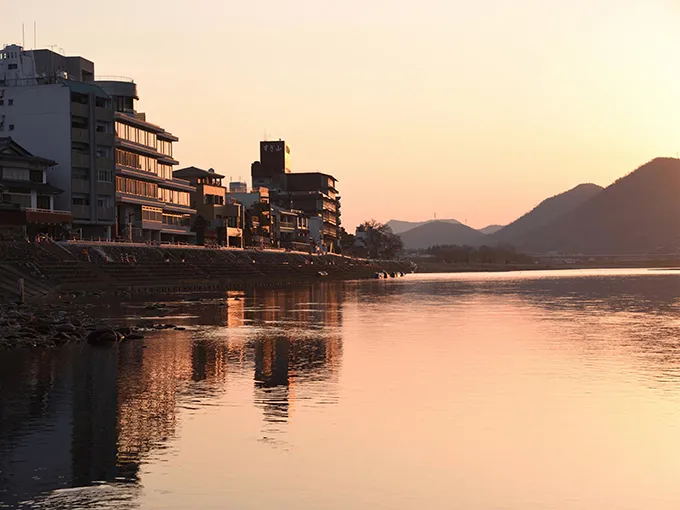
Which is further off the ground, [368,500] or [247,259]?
[247,259]

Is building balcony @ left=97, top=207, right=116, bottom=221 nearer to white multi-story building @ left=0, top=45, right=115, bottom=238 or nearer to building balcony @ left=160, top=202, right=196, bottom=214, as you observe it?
white multi-story building @ left=0, top=45, right=115, bottom=238

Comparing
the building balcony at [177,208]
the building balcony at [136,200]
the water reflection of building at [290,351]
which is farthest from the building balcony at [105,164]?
the water reflection of building at [290,351]

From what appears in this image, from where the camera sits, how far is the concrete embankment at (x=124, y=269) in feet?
303

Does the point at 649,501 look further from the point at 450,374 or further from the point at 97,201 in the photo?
the point at 97,201

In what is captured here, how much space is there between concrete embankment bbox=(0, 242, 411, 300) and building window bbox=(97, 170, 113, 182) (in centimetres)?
1278

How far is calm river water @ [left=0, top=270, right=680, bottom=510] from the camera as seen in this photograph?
20.0m

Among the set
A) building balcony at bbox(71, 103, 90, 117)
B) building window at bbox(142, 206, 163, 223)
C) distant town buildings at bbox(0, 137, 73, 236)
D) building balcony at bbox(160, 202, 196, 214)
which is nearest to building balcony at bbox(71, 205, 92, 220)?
distant town buildings at bbox(0, 137, 73, 236)

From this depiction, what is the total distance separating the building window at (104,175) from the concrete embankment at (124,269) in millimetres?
12776

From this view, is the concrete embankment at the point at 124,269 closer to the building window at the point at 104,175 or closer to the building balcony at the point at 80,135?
the building window at the point at 104,175

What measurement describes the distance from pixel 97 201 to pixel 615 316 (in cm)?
8403

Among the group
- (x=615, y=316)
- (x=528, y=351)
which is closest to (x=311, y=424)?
(x=528, y=351)

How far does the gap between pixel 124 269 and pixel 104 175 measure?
27573 mm

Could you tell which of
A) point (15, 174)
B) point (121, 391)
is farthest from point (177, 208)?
point (121, 391)

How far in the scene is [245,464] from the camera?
22484mm
